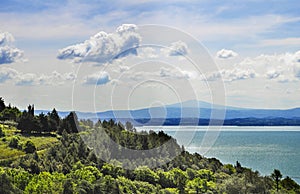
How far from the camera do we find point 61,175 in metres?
53.2

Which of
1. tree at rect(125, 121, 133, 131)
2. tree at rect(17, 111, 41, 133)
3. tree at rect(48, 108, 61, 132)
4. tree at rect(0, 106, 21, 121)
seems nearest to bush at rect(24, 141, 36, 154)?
tree at rect(17, 111, 41, 133)

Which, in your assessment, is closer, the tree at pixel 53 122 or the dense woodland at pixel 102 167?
the dense woodland at pixel 102 167

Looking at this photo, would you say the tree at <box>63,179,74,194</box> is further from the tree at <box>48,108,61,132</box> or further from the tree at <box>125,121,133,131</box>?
the tree at <box>48,108,61,132</box>

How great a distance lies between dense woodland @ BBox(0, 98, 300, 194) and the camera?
51.2 m

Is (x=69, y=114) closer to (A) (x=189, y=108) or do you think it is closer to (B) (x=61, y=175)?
(B) (x=61, y=175)

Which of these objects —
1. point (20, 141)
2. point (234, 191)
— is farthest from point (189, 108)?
point (20, 141)

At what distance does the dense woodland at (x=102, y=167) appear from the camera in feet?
168

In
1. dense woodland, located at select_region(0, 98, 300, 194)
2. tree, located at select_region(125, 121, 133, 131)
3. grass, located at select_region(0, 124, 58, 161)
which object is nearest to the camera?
dense woodland, located at select_region(0, 98, 300, 194)

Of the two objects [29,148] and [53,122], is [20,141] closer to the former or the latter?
[29,148]

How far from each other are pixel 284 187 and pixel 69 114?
Result: 119ft

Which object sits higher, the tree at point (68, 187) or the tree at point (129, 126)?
the tree at point (129, 126)

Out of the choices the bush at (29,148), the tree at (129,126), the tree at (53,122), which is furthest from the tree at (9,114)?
the tree at (129,126)

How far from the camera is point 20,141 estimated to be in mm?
66875

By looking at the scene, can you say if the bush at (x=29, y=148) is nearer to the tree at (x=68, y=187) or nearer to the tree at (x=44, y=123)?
the tree at (x=44, y=123)
